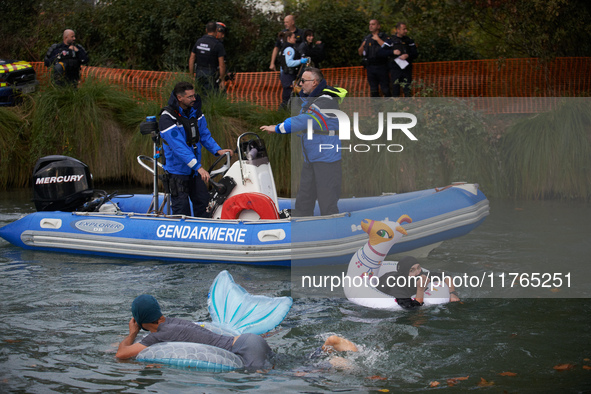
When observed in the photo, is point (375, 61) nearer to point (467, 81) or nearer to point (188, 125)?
point (467, 81)

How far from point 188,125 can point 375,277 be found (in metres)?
2.68

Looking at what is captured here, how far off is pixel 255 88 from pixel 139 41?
152 inches

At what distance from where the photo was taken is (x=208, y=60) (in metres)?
11.7

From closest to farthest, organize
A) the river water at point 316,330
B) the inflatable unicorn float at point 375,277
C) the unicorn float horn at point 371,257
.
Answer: the river water at point 316,330 → the inflatable unicorn float at point 375,277 → the unicorn float horn at point 371,257

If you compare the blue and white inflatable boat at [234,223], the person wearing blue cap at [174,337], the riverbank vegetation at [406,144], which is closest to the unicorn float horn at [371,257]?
the blue and white inflatable boat at [234,223]

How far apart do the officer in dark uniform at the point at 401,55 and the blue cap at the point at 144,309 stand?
284 inches

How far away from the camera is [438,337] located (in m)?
5.61

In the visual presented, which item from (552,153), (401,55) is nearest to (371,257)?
(552,153)

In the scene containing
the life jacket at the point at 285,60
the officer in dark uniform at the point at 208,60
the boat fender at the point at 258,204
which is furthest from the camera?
the officer in dark uniform at the point at 208,60

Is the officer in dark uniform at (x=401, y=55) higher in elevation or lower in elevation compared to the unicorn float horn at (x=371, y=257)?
higher

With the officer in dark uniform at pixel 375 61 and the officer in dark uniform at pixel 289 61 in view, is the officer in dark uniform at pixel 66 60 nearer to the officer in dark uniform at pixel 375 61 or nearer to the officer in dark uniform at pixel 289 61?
the officer in dark uniform at pixel 289 61

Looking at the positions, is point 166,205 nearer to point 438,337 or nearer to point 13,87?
point 438,337

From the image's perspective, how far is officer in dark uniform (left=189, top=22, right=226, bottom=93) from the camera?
1153 cm

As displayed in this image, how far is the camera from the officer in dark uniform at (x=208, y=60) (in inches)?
454
